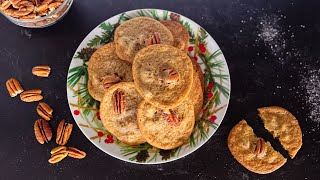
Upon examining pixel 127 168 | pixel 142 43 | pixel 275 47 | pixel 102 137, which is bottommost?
pixel 127 168

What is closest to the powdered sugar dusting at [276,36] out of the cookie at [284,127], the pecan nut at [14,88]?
the cookie at [284,127]

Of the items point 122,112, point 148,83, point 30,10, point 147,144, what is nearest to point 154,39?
point 148,83

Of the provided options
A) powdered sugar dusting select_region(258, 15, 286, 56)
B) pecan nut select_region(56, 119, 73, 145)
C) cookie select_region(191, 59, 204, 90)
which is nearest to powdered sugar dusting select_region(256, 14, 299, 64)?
powdered sugar dusting select_region(258, 15, 286, 56)

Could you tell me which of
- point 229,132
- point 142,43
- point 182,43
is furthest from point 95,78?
point 229,132

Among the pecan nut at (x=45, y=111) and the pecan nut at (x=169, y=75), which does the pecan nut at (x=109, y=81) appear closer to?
the pecan nut at (x=169, y=75)

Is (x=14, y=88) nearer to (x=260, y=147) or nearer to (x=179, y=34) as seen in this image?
(x=179, y=34)

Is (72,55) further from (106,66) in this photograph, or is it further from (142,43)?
(142,43)
